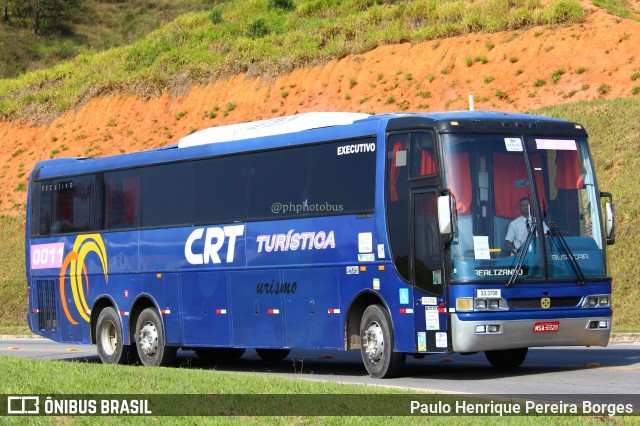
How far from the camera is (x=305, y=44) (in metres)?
55.3

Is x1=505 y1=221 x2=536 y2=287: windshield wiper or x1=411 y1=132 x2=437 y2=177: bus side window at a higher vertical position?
x1=411 y1=132 x2=437 y2=177: bus side window

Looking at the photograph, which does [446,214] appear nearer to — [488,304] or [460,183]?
[460,183]

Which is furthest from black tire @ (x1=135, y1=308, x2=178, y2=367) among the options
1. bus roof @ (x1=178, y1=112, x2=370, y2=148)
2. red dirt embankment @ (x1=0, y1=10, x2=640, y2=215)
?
red dirt embankment @ (x1=0, y1=10, x2=640, y2=215)

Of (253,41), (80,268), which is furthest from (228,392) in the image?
(253,41)

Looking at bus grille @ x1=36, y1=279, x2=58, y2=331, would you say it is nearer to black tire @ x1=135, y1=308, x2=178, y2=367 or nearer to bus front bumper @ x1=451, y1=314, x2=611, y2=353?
black tire @ x1=135, y1=308, x2=178, y2=367

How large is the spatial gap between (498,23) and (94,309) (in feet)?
95.3

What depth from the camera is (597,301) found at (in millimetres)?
Result: 16906

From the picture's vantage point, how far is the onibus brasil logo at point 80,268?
23484 mm

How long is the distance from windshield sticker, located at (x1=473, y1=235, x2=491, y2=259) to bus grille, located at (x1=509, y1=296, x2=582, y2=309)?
2.38 feet

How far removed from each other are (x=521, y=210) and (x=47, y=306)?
12.1 m

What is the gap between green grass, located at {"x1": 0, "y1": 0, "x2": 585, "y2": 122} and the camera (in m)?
49.6

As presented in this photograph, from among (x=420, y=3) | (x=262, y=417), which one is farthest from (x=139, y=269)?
(x=420, y=3)

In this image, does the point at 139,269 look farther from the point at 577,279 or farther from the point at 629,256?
the point at 629,256

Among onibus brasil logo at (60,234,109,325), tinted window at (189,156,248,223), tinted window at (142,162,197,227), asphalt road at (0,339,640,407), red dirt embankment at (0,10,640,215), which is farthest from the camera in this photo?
red dirt embankment at (0,10,640,215)
